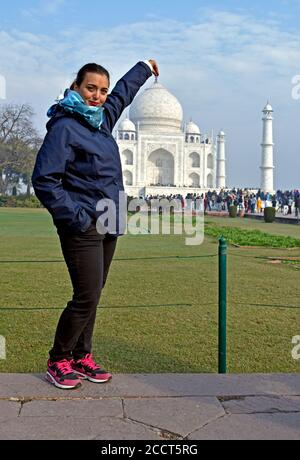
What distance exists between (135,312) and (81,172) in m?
2.42

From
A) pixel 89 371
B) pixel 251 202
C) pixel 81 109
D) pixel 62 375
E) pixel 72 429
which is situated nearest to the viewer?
pixel 72 429

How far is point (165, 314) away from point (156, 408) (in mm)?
2343

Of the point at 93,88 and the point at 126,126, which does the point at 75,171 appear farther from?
the point at 126,126

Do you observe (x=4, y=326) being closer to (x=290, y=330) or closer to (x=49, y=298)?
(x=49, y=298)

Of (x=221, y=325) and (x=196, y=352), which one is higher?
(x=221, y=325)

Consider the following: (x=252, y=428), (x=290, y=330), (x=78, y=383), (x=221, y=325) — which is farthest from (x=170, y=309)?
(x=252, y=428)

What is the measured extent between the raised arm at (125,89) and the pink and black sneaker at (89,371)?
117 centimetres

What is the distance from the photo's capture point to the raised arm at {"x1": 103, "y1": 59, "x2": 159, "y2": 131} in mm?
2945

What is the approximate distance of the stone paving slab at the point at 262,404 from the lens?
2.47m

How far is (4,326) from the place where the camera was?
4.29 meters

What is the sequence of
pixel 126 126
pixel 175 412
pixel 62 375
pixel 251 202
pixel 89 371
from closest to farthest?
pixel 175 412 → pixel 62 375 → pixel 89 371 → pixel 251 202 → pixel 126 126

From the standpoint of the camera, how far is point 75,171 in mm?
2629

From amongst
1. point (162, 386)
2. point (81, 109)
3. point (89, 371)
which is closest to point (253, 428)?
point (162, 386)

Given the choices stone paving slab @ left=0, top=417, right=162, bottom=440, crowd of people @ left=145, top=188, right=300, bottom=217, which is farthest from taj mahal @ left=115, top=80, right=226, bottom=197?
stone paving slab @ left=0, top=417, right=162, bottom=440
